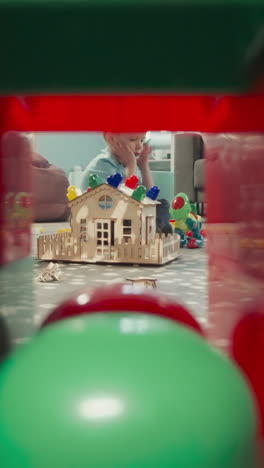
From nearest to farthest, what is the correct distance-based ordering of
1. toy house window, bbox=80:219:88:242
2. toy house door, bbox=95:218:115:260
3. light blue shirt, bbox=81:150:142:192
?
toy house door, bbox=95:218:115:260 < toy house window, bbox=80:219:88:242 < light blue shirt, bbox=81:150:142:192

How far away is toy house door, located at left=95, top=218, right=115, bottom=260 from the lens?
9.81 feet

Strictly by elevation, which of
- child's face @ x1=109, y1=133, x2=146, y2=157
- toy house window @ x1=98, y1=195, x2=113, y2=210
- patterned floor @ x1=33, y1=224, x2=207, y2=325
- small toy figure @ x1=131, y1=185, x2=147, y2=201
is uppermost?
child's face @ x1=109, y1=133, x2=146, y2=157

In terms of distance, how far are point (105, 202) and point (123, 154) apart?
0.67 metres

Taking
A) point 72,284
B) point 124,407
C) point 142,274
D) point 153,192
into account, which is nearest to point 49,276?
point 72,284

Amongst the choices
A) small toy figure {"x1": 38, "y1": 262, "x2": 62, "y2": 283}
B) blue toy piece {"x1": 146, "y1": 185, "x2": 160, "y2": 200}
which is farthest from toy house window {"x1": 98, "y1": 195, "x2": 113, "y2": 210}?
small toy figure {"x1": 38, "y1": 262, "x2": 62, "y2": 283}

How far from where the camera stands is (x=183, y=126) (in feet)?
2.30

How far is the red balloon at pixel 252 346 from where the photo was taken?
59 centimetres

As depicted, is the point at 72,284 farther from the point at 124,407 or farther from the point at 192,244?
the point at 124,407

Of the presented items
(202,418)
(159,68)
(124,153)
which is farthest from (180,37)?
(124,153)

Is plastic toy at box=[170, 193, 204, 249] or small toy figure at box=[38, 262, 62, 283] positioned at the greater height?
plastic toy at box=[170, 193, 204, 249]

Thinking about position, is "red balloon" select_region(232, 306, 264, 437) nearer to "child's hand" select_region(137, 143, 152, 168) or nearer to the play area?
the play area

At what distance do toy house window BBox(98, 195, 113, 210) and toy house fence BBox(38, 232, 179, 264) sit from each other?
19 centimetres

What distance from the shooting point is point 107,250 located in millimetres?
2998

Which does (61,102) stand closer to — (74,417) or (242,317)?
(242,317)
